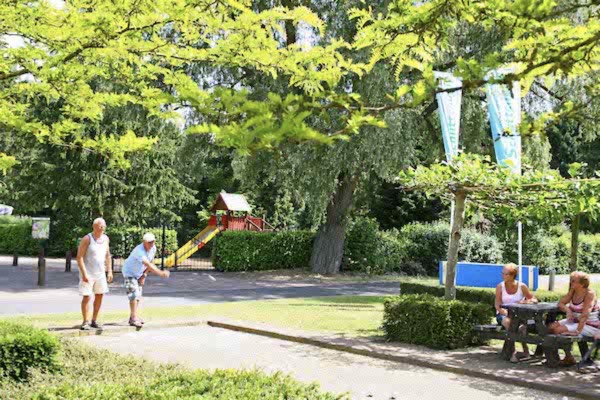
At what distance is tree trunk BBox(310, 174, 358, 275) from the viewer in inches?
1078

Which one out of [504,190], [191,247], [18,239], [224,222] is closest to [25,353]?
[504,190]

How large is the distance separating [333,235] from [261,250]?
10.7 ft

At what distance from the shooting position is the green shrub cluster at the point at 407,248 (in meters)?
29.3

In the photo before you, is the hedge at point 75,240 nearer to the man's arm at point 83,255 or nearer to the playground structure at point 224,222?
the playground structure at point 224,222

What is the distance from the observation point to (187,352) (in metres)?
9.07

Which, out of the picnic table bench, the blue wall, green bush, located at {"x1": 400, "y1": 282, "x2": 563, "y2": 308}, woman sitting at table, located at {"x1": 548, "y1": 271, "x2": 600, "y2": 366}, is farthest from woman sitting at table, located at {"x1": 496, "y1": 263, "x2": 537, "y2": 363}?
the blue wall

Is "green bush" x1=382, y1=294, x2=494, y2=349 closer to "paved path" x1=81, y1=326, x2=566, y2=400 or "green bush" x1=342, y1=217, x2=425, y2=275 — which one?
"paved path" x1=81, y1=326, x2=566, y2=400

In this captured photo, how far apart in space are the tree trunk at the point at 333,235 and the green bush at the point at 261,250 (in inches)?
56.3

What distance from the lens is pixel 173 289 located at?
20.3 m

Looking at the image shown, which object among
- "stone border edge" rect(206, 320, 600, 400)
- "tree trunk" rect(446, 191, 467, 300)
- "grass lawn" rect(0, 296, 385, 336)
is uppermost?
"tree trunk" rect(446, 191, 467, 300)

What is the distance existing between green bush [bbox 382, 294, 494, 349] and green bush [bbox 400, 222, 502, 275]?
2064cm

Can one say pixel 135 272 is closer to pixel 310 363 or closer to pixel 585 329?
pixel 310 363

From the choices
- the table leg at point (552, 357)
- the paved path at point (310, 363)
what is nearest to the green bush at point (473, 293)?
the table leg at point (552, 357)

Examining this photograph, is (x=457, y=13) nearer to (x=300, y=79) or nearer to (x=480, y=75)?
(x=480, y=75)
